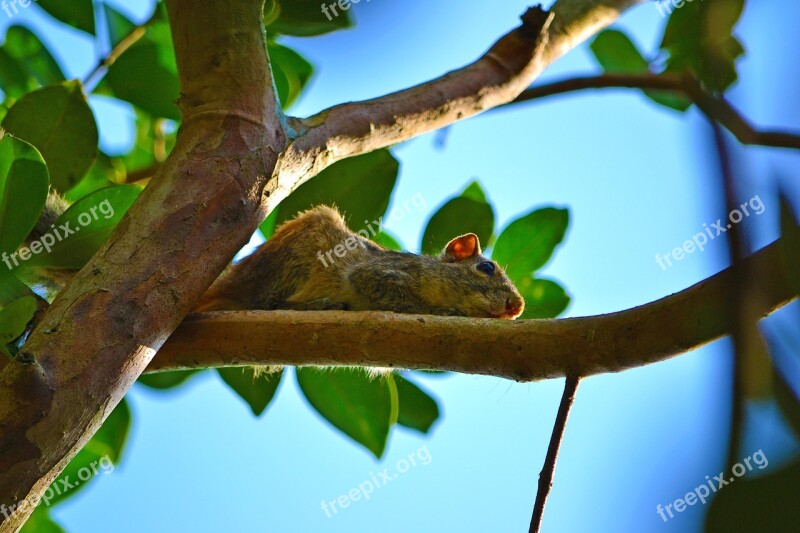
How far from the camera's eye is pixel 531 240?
2549 millimetres

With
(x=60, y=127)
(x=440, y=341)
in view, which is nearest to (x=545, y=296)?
(x=440, y=341)

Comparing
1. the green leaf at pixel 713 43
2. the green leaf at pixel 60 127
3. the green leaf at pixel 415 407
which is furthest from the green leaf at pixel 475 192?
the green leaf at pixel 713 43

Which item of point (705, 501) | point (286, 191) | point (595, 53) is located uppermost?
point (595, 53)

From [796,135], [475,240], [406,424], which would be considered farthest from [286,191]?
[796,135]

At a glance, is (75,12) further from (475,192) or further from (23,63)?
(475,192)

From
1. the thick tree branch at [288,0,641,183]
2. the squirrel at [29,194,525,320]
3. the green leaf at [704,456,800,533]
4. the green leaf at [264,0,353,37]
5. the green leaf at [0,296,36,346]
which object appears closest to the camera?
the green leaf at [704,456,800,533]

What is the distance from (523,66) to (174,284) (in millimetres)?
1433

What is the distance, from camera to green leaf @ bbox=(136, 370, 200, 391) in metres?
2.55

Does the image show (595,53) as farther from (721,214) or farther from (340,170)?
(721,214)

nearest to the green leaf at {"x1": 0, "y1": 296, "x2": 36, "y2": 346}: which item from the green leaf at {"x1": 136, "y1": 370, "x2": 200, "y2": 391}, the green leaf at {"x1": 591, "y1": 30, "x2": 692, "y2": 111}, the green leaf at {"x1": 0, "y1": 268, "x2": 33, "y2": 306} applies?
the green leaf at {"x1": 0, "y1": 268, "x2": 33, "y2": 306}

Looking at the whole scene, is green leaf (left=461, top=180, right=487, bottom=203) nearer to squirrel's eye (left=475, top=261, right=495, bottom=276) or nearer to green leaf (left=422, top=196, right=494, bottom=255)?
green leaf (left=422, top=196, right=494, bottom=255)

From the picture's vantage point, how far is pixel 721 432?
0.35 meters

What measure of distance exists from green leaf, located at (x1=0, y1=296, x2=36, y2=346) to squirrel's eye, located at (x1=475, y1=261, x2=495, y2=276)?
6.63ft

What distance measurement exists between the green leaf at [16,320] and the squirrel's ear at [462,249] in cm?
187
